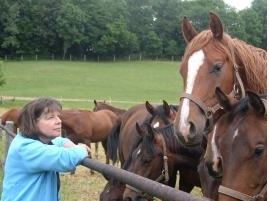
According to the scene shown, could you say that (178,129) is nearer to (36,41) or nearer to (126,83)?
(126,83)

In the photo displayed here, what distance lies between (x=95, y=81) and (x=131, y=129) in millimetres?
48855

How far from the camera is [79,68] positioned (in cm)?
6644

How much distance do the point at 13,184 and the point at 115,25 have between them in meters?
87.1

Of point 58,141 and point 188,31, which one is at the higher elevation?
point 188,31

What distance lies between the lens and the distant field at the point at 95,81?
4420 cm

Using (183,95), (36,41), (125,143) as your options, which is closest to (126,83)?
(36,41)

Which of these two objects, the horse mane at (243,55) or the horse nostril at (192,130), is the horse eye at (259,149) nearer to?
the horse nostril at (192,130)

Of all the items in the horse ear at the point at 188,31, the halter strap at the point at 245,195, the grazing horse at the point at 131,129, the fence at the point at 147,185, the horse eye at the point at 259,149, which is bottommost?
the grazing horse at the point at 131,129

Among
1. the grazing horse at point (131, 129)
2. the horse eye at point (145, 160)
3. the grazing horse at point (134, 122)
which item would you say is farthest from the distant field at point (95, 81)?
the horse eye at point (145, 160)

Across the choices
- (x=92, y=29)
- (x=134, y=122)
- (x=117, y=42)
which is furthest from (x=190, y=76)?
(x=92, y=29)

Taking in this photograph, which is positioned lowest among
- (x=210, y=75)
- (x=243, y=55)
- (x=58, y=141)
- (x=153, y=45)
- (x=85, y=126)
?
(x=153, y=45)

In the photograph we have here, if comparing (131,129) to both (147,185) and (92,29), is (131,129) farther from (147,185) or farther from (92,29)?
(92,29)

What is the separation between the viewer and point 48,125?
3363mm

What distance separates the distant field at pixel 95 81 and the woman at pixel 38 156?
3023cm
